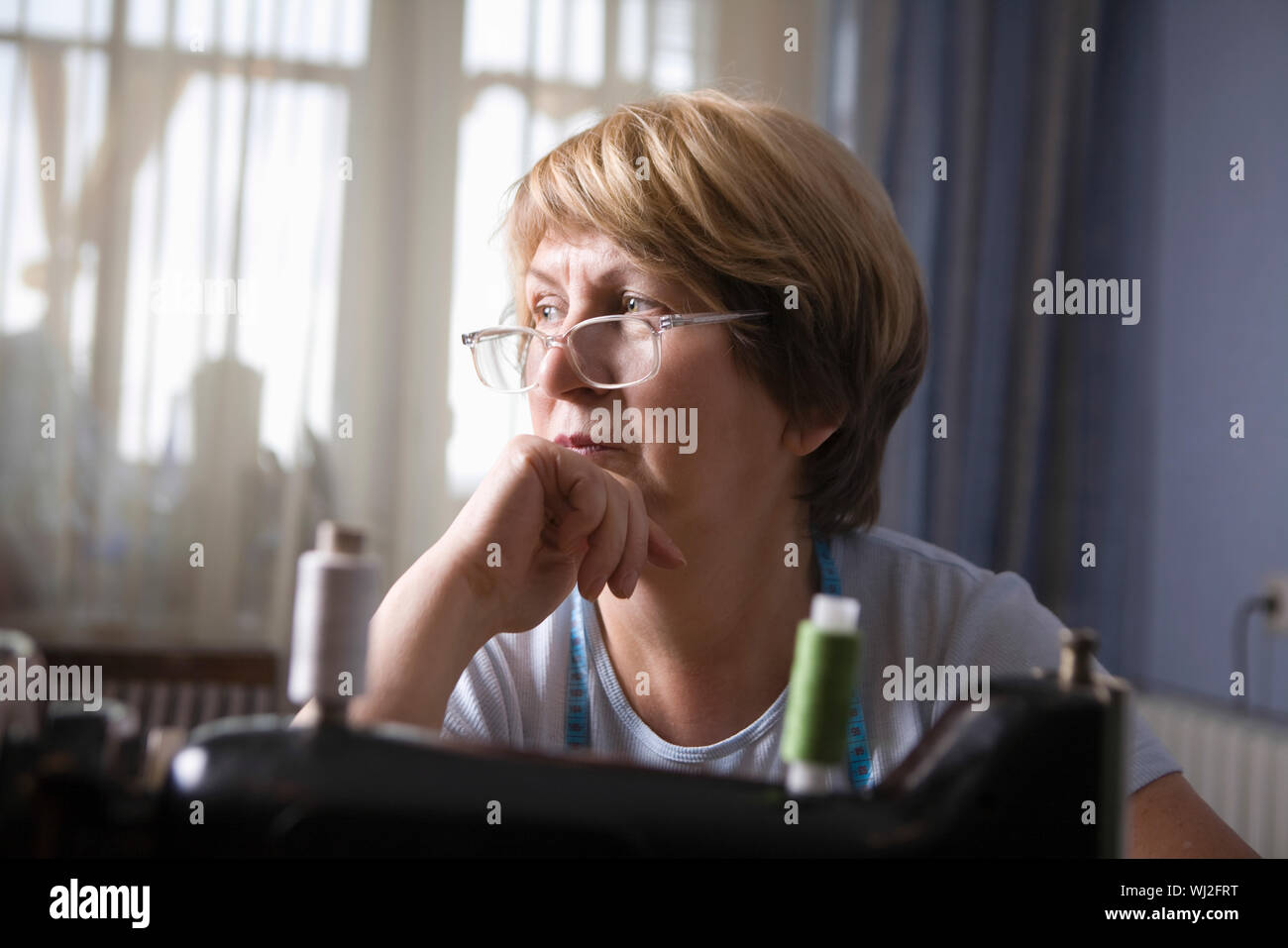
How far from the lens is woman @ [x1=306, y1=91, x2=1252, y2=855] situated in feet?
3.25

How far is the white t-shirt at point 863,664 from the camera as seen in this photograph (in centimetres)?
99

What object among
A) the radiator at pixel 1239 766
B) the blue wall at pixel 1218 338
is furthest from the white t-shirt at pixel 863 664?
the blue wall at pixel 1218 338

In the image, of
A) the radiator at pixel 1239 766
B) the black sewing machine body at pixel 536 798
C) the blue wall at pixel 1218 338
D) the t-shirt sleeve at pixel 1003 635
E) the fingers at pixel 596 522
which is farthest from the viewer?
the blue wall at pixel 1218 338

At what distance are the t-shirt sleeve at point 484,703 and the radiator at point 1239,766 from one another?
4.46 feet

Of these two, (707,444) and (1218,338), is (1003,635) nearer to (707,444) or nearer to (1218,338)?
(707,444)

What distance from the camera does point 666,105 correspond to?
1.09 m

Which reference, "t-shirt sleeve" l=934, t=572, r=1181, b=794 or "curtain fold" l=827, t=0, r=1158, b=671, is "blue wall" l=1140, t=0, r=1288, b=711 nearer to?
"curtain fold" l=827, t=0, r=1158, b=671

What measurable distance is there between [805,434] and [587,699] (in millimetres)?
346

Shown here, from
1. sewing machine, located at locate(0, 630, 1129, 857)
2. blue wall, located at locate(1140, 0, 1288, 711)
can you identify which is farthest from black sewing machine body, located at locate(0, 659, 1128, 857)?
blue wall, located at locate(1140, 0, 1288, 711)

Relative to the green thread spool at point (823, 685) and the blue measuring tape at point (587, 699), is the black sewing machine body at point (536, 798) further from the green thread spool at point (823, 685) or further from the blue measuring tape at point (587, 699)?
the blue measuring tape at point (587, 699)

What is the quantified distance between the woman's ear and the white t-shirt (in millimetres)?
128

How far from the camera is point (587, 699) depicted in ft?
3.47

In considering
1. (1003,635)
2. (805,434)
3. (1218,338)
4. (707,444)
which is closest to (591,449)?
(707,444)
